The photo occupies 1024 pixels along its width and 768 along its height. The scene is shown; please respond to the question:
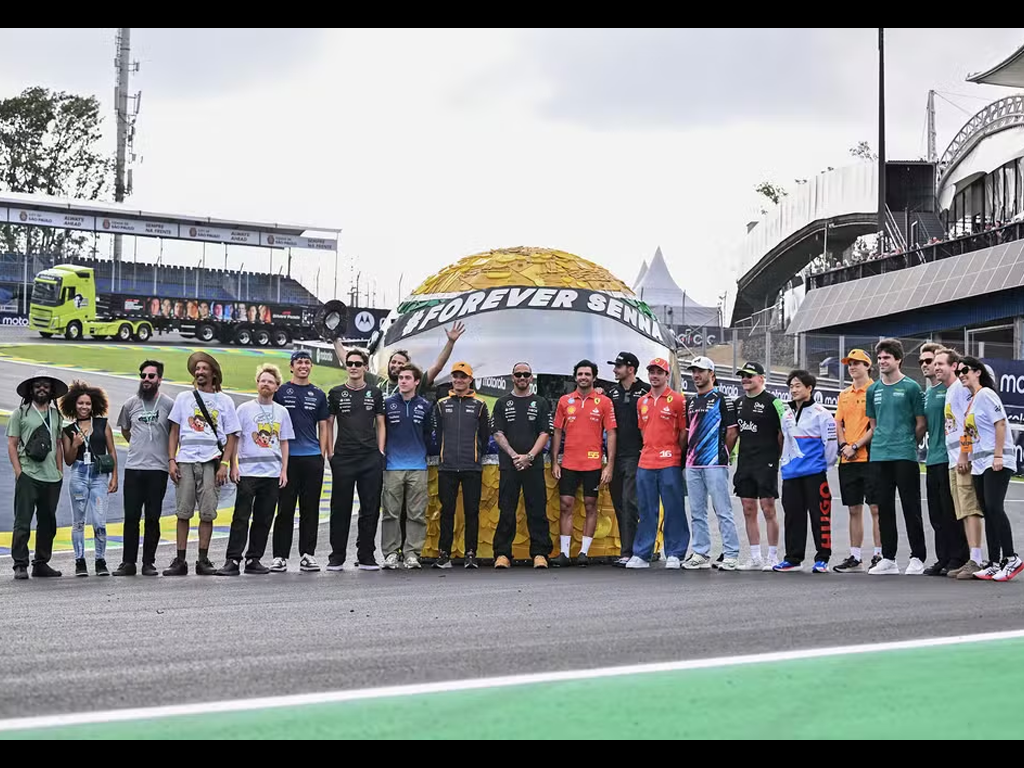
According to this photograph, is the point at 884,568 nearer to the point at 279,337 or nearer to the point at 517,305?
the point at 517,305

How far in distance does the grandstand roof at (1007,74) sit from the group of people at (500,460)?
35.2 m

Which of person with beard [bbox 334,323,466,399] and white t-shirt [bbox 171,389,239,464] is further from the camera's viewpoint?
person with beard [bbox 334,323,466,399]

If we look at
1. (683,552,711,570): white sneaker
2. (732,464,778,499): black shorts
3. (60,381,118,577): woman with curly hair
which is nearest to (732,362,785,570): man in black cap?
(732,464,778,499): black shorts

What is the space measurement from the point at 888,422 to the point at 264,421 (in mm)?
5016

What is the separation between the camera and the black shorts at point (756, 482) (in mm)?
10797

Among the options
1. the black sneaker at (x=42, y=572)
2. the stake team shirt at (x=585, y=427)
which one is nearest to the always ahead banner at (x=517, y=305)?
the stake team shirt at (x=585, y=427)

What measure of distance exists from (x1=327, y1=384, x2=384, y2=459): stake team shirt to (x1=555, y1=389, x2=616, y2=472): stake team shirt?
1631mm

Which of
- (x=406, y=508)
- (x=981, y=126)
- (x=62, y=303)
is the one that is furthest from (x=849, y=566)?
(x=62, y=303)

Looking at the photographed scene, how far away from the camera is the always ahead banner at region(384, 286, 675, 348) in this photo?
1194 centimetres

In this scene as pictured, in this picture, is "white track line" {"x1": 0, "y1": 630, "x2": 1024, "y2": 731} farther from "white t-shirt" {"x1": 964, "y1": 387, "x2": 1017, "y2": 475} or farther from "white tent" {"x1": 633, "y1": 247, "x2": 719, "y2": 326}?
"white tent" {"x1": 633, "y1": 247, "x2": 719, "y2": 326}

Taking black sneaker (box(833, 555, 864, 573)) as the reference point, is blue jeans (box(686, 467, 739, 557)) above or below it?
A: above

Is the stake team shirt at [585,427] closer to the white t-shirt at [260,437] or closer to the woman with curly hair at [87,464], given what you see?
the white t-shirt at [260,437]

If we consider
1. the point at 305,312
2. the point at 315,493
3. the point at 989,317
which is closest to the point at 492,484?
the point at 315,493
